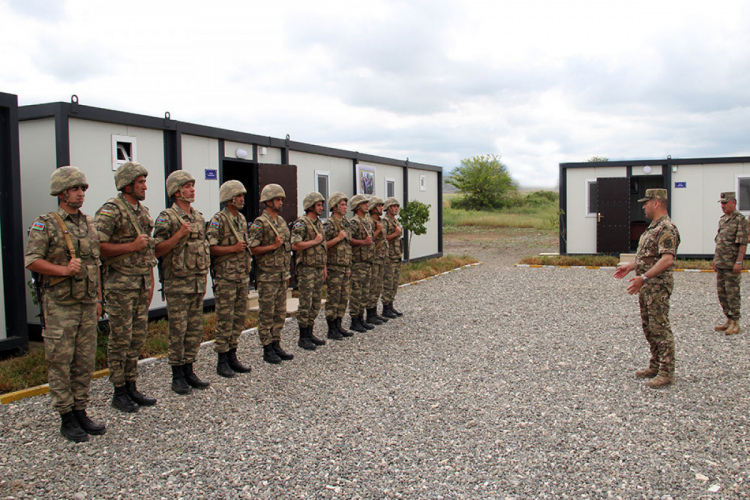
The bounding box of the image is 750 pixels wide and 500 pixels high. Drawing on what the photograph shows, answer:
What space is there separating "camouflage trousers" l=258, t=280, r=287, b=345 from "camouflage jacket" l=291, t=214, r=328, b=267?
1.86ft

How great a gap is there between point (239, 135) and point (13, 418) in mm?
5533

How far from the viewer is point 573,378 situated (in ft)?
18.2

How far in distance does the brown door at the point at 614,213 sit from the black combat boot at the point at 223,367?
1265 centimetres

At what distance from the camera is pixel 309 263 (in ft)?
21.7

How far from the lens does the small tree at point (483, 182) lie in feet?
169

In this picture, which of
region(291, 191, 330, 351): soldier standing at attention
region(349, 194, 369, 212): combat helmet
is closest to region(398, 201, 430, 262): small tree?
region(349, 194, 369, 212): combat helmet

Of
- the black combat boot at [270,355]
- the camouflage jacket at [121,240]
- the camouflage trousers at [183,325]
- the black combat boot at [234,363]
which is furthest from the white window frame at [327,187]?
the camouflage jacket at [121,240]

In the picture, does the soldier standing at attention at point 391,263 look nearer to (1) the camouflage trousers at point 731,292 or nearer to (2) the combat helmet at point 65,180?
(1) the camouflage trousers at point 731,292

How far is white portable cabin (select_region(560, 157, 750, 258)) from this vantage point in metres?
15.2

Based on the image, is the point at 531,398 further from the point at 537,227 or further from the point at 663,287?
the point at 537,227

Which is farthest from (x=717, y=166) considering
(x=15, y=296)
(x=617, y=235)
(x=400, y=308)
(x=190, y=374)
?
(x=15, y=296)

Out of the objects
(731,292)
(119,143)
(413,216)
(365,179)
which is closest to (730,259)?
(731,292)

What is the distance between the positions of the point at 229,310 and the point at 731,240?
20.5 ft

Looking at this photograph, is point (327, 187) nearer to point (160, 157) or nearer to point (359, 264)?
point (359, 264)
